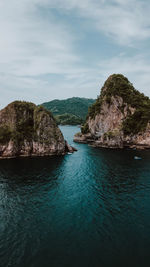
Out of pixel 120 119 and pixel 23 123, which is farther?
pixel 120 119

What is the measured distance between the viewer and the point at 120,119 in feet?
394

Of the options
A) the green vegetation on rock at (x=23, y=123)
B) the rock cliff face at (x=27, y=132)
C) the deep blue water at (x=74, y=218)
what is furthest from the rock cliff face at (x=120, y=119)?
the deep blue water at (x=74, y=218)

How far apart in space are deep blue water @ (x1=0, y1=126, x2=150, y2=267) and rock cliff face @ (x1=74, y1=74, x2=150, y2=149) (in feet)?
167

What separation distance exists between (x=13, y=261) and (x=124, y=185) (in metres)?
35.3

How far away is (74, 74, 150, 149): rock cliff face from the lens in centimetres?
10638

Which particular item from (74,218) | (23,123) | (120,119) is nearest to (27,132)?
(23,123)

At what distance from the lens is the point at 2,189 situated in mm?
43281

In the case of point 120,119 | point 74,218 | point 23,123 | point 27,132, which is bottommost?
point 74,218

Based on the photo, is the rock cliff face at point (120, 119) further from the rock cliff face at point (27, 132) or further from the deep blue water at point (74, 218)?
the deep blue water at point (74, 218)

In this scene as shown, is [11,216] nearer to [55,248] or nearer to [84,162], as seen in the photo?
[55,248]

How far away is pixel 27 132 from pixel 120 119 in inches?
2923

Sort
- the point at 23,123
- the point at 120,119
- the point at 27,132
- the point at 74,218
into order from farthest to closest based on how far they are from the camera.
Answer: the point at 120,119 < the point at 23,123 < the point at 27,132 < the point at 74,218

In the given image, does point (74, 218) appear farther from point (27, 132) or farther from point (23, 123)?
point (23, 123)

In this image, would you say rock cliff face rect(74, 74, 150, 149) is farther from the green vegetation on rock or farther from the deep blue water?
the deep blue water
